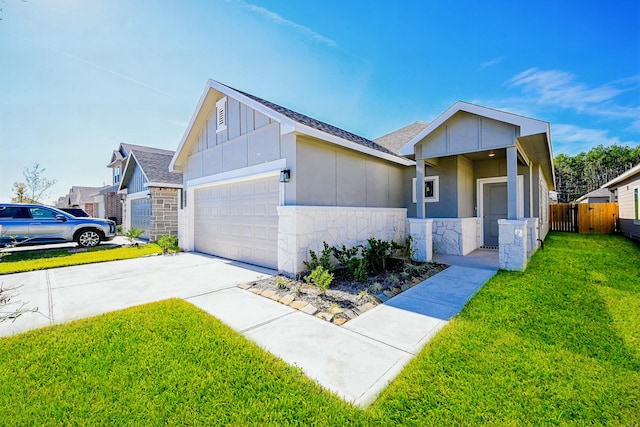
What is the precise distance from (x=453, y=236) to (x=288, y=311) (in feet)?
21.3

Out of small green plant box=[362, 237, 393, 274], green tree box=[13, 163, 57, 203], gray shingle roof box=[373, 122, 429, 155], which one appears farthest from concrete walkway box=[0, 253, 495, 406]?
green tree box=[13, 163, 57, 203]

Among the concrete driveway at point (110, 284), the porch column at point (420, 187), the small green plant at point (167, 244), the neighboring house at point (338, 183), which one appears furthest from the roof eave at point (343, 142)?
the small green plant at point (167, 244)

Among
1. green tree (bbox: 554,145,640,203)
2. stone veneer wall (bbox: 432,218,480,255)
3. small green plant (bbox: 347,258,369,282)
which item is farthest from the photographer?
green tree (bbox: 554,145,640,203)

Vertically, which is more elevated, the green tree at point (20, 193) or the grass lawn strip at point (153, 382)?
the green tree at point (20, 193)

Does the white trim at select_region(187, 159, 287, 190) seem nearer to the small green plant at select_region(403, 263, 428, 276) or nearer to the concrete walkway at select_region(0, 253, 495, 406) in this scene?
the concrete walkway at select_region(0, 253, 495, 406)

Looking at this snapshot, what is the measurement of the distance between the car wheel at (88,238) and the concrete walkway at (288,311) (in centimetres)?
473

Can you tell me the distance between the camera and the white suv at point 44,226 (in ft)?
30.6

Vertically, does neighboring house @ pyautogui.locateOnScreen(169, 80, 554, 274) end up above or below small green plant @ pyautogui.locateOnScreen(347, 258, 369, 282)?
above

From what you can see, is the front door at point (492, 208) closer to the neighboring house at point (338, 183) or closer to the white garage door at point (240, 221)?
the neighboring house at point (338, 183)

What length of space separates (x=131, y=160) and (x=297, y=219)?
14.4 metres

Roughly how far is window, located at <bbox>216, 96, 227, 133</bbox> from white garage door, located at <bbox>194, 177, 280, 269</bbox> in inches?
72.6

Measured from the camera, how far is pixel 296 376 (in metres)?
2.47

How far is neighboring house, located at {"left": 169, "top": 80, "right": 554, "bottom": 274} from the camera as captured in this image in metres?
6.23

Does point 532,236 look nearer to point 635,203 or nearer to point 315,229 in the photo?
point 635,203
